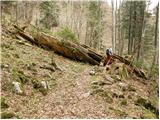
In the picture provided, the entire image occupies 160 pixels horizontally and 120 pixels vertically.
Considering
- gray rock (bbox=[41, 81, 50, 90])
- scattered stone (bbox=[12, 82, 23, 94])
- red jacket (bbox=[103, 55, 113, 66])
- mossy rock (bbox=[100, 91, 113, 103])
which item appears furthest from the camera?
red jacket (bbox=[103, 55, 113, 66])

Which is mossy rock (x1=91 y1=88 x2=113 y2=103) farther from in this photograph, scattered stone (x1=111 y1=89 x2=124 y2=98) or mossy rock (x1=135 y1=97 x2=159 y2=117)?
mossy rock (x1=135 y1=97 x2=159 y2=117)

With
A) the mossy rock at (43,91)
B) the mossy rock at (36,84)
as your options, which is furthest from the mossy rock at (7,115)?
the mossy rock at (36,84)

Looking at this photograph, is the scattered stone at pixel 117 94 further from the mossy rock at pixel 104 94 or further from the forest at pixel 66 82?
the mossy rock at pixel 104 94

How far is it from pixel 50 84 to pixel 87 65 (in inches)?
252

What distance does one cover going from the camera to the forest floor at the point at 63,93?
9.98 metres

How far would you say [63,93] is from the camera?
1185 centimetres

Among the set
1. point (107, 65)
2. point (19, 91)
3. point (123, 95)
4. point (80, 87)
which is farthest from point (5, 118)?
point (107, 65)

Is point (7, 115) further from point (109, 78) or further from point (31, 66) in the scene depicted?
point (109, 78)

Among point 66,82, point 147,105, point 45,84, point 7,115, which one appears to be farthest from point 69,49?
point 7,115

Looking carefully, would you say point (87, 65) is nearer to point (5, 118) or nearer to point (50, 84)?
point (50, 84)

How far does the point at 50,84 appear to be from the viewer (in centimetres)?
1261

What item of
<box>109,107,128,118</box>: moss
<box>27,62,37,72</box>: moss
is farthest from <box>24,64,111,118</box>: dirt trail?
<box>27,62,37,72</box>: moss

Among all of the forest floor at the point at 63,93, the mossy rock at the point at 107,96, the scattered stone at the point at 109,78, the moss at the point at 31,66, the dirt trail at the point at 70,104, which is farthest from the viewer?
the scattered stone at the point at 109,78

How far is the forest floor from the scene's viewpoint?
9984 millimetres
